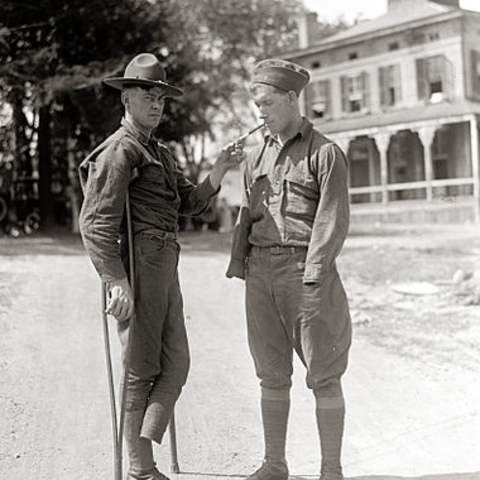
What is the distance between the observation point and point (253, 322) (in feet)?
13.7

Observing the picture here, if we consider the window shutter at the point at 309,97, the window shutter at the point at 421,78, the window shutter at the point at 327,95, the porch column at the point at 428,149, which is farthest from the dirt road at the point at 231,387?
the window shutter at the point at 309,97

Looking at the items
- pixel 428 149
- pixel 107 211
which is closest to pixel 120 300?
pixel 107 211

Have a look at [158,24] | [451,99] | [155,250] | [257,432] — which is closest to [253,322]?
[155,250]

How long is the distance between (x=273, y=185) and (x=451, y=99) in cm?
2487

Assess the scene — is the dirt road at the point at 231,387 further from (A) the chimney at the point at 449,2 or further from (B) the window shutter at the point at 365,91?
(B) the window shutter at the point at 365,91

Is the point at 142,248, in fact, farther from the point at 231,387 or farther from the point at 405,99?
the point at 405,99

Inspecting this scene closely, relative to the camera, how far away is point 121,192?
394 centimetres

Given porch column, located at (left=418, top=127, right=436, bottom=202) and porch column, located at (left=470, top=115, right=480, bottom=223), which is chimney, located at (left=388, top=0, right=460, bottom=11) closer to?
porch column, located at (left=418, top=127, right=436, bottom=202)

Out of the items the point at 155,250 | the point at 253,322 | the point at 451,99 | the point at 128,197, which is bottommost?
the point at 253,322

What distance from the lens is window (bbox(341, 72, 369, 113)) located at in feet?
98.4

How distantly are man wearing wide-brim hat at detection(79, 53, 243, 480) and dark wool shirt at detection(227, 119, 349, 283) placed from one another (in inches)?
17.6

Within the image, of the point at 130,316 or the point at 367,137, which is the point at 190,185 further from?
the point at 367,137

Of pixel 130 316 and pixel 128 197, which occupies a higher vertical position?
pixel 128 197

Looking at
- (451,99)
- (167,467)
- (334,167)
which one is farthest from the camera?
(451,99)
